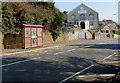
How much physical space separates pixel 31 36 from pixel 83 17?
57527 millimetres

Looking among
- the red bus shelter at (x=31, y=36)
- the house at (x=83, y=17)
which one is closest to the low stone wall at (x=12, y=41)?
the red bus shelter at (x=31, y=36)

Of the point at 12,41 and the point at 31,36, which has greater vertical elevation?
the point at 31,36

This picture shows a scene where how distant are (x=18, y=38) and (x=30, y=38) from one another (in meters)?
1.30

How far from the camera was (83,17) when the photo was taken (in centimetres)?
7869

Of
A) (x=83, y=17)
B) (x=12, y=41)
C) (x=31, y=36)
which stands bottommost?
(x=12, y=41)

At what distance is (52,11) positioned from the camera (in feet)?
107

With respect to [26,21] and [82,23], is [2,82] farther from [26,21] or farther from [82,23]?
[82,23]

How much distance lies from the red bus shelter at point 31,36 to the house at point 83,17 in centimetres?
5206

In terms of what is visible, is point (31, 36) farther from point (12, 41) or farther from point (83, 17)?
point (83, 17)

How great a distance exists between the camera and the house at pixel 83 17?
76613 millimetres

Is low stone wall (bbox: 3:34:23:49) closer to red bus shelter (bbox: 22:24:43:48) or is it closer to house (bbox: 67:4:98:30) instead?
red bus shelter (bbox: 22:24:43:48)

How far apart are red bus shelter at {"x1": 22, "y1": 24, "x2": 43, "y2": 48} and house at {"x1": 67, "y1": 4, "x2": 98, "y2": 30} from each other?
52063mm

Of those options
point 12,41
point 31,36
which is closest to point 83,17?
point 31,36

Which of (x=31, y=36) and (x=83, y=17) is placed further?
(x=83, y=17)
